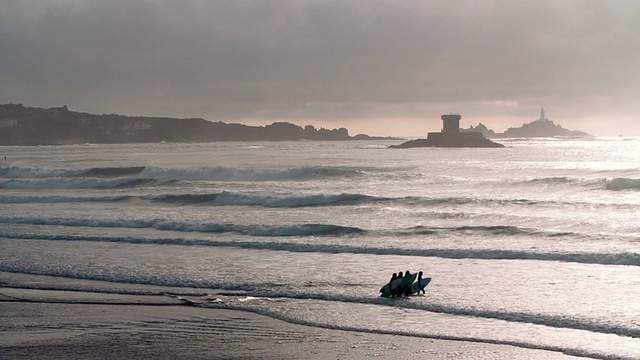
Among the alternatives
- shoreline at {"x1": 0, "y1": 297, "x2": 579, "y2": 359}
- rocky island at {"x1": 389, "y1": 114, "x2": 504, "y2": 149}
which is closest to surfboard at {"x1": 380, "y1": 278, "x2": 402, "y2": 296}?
shoreline at {"x1": 0, "y1": 297, "x2": 579, "y2": 359}

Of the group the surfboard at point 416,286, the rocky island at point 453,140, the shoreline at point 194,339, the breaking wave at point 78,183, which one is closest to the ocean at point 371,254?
the surfboard at point 416,286

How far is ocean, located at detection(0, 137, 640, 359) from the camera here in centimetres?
1337

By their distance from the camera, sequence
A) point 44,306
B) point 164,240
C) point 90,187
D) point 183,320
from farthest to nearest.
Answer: point 90,187, point 164,240, point 44,306, point 183,320

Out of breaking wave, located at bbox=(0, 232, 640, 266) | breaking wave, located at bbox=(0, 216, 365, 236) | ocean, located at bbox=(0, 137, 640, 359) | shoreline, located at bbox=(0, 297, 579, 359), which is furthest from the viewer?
breaking wave, located at bbox=(0, 216, 365, 236)

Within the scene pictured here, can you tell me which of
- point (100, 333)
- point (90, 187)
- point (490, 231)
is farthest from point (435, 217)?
point (90, 187)

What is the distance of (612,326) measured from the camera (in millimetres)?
12469

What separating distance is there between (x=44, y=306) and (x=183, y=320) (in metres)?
2.86

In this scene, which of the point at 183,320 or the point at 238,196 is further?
the point at 238,196

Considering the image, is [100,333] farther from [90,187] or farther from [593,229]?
[90,187]

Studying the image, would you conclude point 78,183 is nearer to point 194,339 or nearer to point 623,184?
point 623,184

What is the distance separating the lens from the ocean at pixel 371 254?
1337 centimetres

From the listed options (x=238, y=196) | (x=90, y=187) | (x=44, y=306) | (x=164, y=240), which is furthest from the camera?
(x=90, y=187)

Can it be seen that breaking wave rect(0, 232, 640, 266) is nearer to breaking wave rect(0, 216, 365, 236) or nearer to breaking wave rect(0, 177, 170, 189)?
breaking wave rect(0, 216, 365, 236)

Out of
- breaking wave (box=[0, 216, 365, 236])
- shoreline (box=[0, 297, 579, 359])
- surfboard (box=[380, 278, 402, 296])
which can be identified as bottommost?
breaking wave (box=[0, 216, 365, 236])
